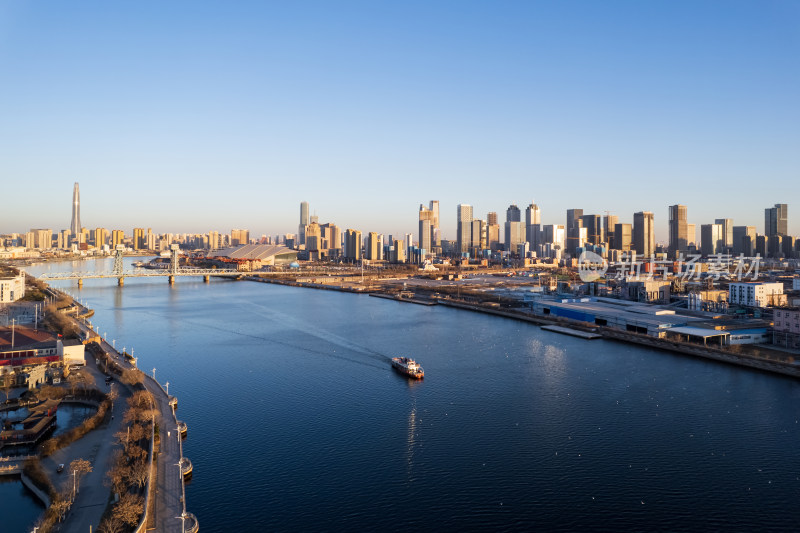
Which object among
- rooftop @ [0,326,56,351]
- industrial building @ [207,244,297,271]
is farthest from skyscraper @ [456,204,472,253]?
rooftop @ [0,326,56,351]

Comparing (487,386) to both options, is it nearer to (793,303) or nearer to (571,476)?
(571,476)

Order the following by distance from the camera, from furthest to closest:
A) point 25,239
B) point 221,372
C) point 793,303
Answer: point 25,239 → point 793,303 → point 221,372

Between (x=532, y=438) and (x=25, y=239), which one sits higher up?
(x=25, y=239)

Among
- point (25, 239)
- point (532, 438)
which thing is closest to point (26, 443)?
point (532, 438)

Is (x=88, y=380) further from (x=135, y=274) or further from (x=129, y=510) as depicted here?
(x=135, y=274)

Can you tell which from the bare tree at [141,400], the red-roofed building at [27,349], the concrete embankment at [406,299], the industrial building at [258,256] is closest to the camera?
the bare tree at [141,400]

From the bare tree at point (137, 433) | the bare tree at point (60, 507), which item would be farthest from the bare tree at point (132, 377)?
the bare tree at point (60, 507)

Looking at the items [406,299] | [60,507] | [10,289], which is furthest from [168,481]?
[406,299]

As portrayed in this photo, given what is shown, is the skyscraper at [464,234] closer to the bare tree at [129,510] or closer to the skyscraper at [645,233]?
the skyscraper at [645,233]
